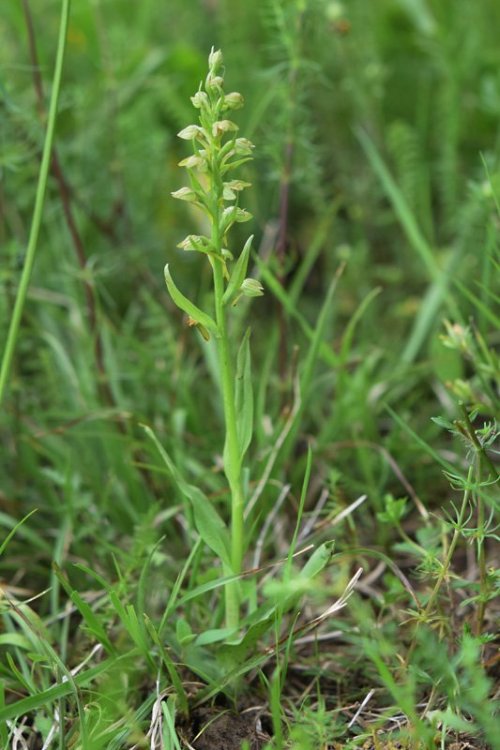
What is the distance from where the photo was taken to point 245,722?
1.39 m

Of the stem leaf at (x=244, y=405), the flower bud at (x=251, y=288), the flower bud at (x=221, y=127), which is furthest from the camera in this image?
the stem leaf at (x=244, y=405)

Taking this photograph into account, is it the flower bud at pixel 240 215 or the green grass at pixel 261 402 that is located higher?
the flower bud at pixel 240 215

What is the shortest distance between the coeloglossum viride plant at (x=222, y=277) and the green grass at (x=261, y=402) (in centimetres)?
2

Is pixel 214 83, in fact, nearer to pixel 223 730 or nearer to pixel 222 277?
pixel 222 277

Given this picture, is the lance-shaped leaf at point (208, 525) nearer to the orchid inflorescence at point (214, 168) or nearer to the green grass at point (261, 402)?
the green grass at point (261, 402)

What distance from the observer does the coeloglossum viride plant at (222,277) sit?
1.21 m

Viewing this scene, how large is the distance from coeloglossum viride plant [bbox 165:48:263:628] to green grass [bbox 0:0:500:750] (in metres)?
0.02

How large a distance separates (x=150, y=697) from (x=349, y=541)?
550 mm

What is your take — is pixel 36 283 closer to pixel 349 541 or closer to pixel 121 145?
pixel 121 145

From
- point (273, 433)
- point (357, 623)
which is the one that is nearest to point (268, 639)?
point (357, 623)

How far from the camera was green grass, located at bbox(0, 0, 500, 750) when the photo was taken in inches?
53.7

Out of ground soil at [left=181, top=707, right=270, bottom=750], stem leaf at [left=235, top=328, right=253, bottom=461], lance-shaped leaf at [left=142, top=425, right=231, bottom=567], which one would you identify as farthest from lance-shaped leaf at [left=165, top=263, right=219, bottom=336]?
ground soil at [left=181, top=707, right=270, bottom=750]

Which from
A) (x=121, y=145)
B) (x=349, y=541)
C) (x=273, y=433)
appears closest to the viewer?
(x=349, y=541)

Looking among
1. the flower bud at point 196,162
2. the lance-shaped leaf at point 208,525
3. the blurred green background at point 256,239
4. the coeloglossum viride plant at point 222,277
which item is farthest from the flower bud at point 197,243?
the blurred green background at point 256,239
